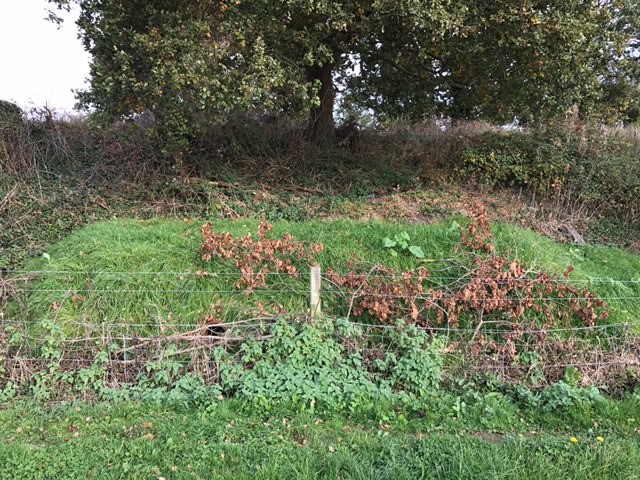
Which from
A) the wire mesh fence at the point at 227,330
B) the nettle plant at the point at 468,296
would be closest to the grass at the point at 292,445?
the wire mesh fence at the point at 227,330

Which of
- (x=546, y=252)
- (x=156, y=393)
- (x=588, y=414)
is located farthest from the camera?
(x=546, y=252)

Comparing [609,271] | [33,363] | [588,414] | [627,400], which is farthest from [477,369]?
[33,363]

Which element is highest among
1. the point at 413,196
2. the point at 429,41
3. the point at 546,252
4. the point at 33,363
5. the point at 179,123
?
the point at 429,41

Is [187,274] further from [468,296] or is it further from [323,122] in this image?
[323,122]

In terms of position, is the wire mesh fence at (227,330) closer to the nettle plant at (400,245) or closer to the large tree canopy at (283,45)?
the nettle plant at (400,245)

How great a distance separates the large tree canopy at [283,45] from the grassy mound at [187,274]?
6.86 ft

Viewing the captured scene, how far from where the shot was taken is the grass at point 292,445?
3064mm

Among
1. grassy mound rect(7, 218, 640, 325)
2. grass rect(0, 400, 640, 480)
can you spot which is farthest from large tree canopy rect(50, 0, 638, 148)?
grass rect(0, 400, 640, 480)

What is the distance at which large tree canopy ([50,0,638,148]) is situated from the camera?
601cm

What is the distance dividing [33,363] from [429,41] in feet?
23.3

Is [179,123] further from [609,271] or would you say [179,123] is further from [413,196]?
[609,271]

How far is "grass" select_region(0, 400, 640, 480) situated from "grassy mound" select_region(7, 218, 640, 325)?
1.22 meters

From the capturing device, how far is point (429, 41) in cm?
712

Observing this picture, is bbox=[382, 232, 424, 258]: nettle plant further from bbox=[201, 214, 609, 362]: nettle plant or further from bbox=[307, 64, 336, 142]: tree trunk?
bbox=[307, 64, 336, 142]: tree trunk
